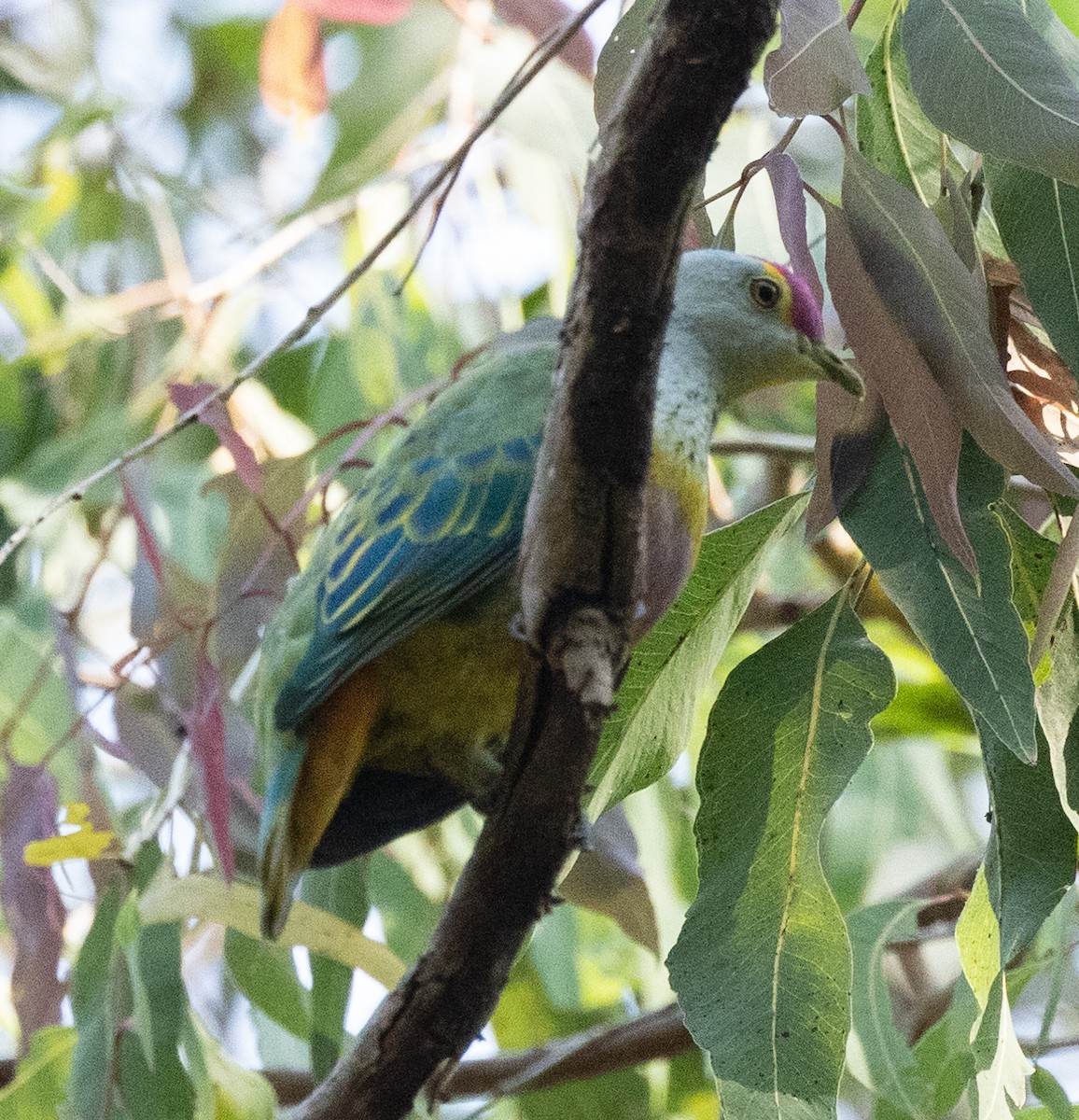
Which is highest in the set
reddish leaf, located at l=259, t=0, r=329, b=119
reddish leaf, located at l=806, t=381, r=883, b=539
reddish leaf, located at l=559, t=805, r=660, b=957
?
reddish leaf, located at l=259, t=0, r=329, b=119

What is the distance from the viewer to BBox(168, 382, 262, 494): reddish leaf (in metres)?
1.88

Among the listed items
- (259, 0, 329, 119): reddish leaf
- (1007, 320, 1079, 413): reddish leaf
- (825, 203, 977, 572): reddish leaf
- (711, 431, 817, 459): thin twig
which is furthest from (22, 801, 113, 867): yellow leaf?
(259, 0, 329, 119): reddish leaf

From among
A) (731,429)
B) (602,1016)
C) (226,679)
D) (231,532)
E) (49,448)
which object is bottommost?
(602,1016)

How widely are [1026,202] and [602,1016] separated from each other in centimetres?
190

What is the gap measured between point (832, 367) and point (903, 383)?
341mm

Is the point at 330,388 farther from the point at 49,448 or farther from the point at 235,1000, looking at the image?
the point at 235,1000

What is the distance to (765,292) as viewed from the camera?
6.46 ft

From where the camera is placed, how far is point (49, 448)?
3.30m

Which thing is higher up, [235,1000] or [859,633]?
[859,633]

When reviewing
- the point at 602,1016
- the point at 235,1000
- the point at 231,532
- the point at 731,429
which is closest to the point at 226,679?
the point at 231,532

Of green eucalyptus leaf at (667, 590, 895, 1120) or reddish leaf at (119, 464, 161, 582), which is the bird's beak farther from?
reddish leaf at (119, 464, 161, 582)

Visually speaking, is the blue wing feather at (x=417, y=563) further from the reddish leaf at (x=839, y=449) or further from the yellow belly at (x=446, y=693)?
the reddish leaf at (x=839, y=449)

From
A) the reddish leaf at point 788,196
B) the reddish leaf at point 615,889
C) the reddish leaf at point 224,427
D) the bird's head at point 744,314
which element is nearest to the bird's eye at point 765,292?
the bird's head at point 744,314

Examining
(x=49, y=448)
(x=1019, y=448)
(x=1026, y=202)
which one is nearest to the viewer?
(x=1019, y=448)
